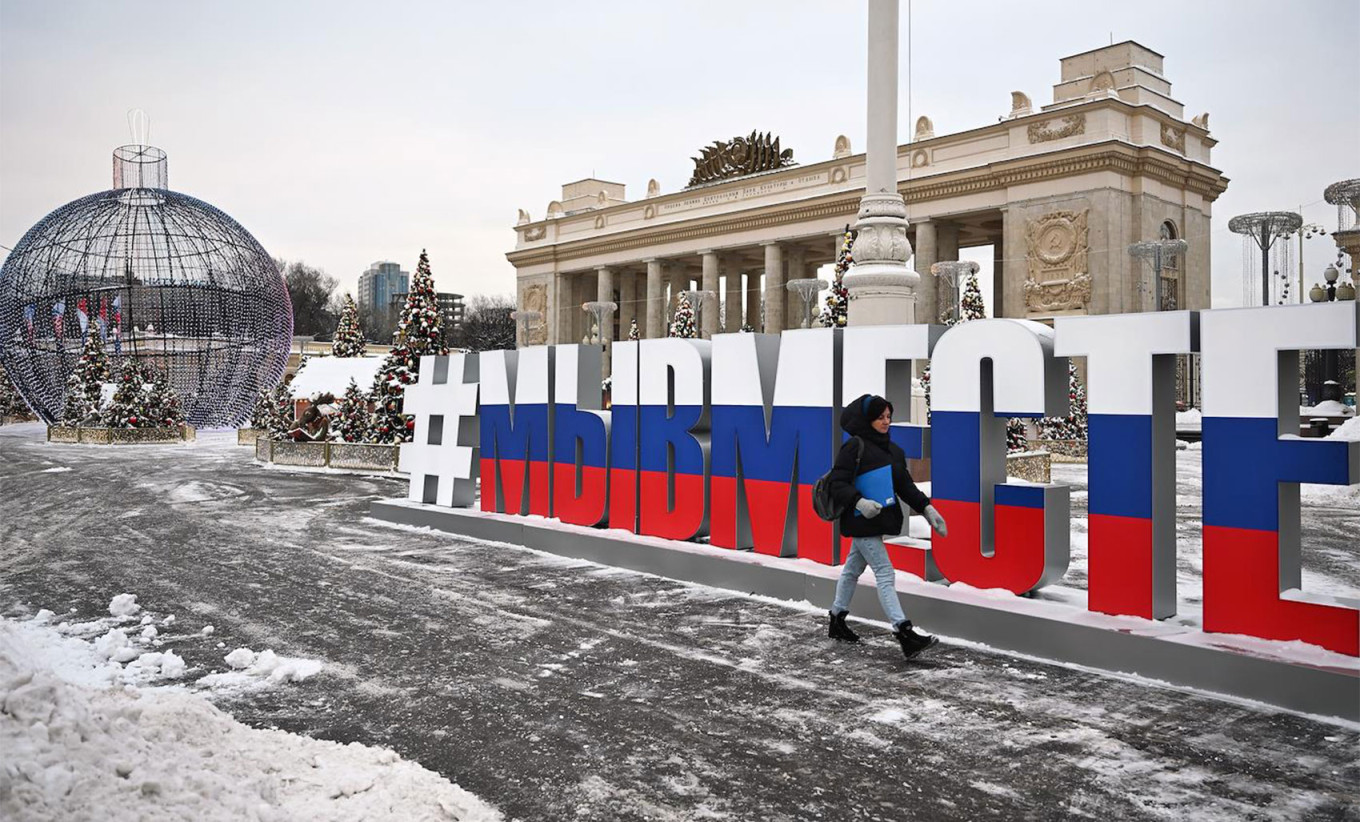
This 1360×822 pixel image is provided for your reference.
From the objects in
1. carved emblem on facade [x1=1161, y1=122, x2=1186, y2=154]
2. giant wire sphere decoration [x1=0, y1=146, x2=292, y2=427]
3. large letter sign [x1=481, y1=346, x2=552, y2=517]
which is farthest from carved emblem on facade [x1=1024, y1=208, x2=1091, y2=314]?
large letter sign [x1=481, y1=346, x2=552, y2=517]

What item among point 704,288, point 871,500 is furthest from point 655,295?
point 871,500

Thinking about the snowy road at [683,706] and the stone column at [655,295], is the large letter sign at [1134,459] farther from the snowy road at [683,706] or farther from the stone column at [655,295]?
the stone column at [655,295]

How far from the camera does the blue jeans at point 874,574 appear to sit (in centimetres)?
699

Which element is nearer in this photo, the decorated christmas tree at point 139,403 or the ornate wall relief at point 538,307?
the decorated christmas tree at point 139,403

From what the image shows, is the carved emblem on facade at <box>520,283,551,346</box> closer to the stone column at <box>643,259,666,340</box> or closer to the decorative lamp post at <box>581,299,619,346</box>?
the decorative lamp post at <box>581,299,619,346</box>

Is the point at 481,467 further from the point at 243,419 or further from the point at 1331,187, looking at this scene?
the point at 243,419

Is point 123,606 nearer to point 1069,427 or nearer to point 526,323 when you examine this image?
point 1069,427

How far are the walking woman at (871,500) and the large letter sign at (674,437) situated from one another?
323cm

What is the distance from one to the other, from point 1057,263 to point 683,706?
43843 mm

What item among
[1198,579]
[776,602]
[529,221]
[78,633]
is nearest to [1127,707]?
[776,602]

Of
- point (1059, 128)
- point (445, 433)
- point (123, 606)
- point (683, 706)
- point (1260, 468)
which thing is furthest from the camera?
point (1059, 128)

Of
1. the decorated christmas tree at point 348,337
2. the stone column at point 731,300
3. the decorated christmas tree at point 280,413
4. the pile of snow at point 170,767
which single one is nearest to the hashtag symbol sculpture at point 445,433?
the pile of snow at point 170,767

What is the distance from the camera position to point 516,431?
12.9 m

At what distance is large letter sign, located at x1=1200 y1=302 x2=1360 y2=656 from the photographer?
623cm
